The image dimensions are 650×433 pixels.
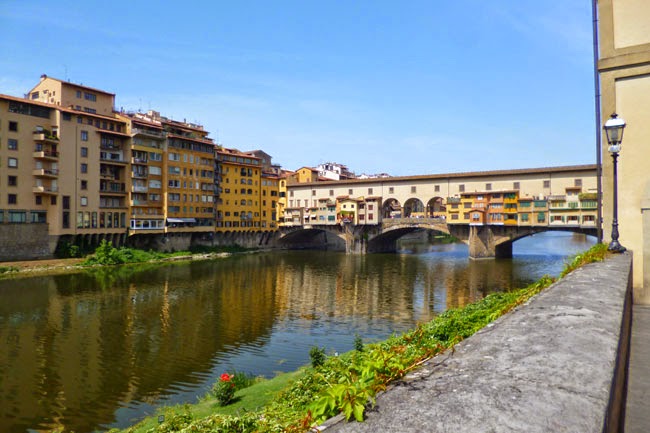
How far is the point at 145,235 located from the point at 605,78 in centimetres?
6240

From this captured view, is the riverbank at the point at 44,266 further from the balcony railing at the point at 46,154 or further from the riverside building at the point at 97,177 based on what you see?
the balcony railing at the point at 46,154

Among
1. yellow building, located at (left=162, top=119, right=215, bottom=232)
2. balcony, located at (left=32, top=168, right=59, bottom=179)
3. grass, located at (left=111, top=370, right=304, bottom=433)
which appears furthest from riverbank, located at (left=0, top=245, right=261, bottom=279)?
grass, located at (left=111, top=370, right=304, bottom=433)

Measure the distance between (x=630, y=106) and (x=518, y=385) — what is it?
13.2m

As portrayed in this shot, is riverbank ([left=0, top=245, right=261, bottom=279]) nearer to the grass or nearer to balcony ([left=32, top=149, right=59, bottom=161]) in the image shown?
balcony ([left=32, top=149, right=59, bottom=161])

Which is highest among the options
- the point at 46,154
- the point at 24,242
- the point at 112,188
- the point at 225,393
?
the point at 46,154

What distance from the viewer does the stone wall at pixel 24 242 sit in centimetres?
4834

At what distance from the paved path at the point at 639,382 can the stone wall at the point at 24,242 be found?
5754 cm

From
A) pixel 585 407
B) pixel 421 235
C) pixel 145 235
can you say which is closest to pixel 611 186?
pixel 585 407

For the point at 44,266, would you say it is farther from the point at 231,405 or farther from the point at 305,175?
the point at 305,175

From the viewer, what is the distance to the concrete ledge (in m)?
2.27

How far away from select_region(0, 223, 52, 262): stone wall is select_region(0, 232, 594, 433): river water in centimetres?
891

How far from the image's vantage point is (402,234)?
79.9m

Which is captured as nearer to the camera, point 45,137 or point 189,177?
point 45,137

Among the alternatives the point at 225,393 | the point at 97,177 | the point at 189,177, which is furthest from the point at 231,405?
the point at 189,177
